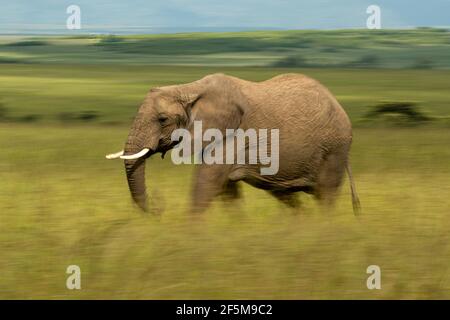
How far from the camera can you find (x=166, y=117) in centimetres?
1172

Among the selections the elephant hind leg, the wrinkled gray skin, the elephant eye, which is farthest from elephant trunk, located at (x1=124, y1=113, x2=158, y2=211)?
the elephant hind leg

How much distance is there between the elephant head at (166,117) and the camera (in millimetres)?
11648

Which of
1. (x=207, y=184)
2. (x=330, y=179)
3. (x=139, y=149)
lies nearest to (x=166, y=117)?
(x=139, y=149)

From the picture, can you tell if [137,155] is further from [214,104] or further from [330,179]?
[330,179]

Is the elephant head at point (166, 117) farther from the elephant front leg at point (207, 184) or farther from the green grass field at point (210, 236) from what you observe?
the elephant front leg at point (207, 184)

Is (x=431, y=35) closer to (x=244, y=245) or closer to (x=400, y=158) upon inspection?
(x=400, y=158)

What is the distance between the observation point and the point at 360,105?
47969 mm

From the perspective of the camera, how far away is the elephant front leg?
11.2m

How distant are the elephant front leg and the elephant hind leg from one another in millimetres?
1073

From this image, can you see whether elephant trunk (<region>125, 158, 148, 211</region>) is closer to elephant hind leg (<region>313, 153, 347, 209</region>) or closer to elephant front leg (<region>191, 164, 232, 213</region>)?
elephant front leg (<region>191, 164, 232, 213</region>)

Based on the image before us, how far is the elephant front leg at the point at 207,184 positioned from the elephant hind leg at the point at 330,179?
3.52ft

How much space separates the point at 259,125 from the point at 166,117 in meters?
0.88
